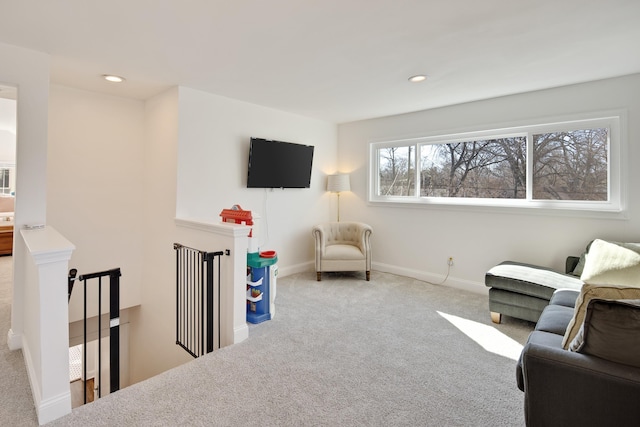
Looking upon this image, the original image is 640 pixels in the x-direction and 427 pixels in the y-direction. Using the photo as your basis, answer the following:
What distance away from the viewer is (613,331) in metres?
1.33

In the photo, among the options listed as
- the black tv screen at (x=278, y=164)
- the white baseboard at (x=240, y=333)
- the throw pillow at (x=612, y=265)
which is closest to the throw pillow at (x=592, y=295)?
the throw pillow at (x=612, y=265)

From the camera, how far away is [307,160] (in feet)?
16.3

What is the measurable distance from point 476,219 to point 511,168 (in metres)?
0.73

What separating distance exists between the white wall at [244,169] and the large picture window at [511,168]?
0.91m

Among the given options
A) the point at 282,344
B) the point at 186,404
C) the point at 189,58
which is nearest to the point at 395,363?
the point at 282,344

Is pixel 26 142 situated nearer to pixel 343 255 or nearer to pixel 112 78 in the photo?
pixel 112 78

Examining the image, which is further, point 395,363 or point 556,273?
point 556,273

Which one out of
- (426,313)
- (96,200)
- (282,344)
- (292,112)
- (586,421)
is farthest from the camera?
(292,112)

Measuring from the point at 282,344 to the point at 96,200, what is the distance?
9.19 ft

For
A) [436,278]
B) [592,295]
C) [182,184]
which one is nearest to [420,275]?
[436,278]

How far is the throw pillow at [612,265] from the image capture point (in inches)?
105

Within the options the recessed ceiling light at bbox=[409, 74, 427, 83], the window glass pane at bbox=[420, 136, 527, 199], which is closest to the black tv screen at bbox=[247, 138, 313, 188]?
the window glass pane at bbox=[420, 136, 527, 199]

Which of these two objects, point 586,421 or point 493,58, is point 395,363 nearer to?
point 586,421

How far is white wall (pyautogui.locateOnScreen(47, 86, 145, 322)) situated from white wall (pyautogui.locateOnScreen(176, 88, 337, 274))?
904 mm
